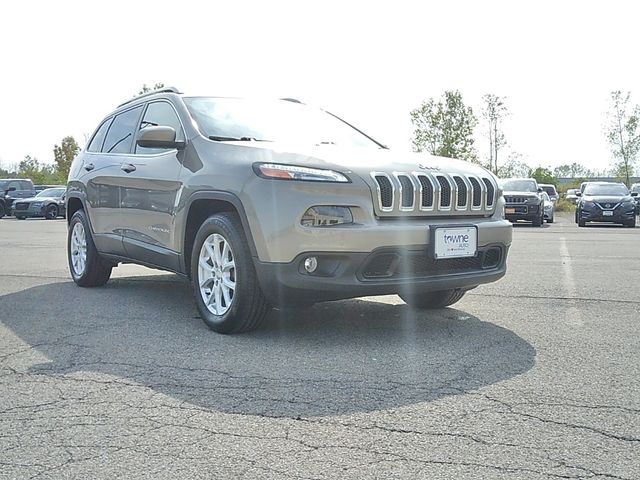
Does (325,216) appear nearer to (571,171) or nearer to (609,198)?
(609,198)

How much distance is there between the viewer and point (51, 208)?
108ft

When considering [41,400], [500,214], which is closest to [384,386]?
[41,400]

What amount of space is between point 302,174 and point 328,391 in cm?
144

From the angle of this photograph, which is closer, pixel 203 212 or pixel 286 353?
pixel 286 353

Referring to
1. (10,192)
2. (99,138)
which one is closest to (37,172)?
(10,192)

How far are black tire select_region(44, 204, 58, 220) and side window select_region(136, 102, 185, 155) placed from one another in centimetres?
2824

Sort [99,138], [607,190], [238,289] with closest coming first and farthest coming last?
[238,289] → [99,138] → [607,190]

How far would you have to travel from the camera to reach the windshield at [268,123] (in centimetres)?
552

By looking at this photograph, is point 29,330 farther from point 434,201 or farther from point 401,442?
point 401,442

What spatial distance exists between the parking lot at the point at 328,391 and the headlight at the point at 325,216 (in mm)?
748

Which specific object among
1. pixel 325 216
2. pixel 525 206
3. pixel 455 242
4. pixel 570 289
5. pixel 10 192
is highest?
pixel 325 216

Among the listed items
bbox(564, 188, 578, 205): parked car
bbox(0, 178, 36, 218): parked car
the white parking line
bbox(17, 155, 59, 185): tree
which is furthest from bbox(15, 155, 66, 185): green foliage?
the white parking line

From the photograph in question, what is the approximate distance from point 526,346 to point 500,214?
3.83 feet

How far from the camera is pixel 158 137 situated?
536cm
